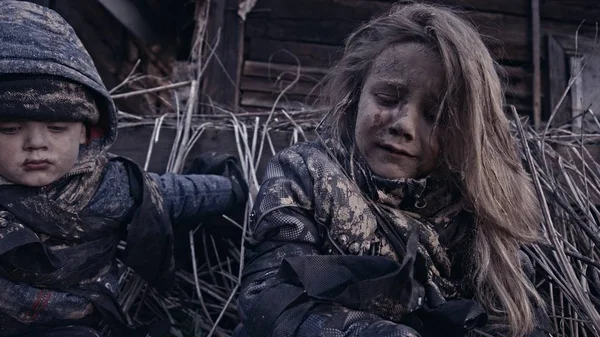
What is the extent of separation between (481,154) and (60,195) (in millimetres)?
1266

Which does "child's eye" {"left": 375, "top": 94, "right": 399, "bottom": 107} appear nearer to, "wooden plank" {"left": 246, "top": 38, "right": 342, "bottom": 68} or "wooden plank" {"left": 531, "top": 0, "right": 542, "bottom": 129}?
"wooden plank" {"left": 246, "top": 38, "right": 342, "bottom": 68}

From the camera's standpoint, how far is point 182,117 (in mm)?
2947

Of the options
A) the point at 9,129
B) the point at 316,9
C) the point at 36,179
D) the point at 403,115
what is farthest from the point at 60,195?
the point at 316,9

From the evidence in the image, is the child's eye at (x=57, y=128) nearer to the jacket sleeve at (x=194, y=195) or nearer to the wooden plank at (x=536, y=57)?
the jacket sleeve at (x=194, y=195)

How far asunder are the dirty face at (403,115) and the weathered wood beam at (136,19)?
3.04 m

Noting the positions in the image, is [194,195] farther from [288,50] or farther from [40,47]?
[288,50]

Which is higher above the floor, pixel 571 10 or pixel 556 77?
pixel 571 10

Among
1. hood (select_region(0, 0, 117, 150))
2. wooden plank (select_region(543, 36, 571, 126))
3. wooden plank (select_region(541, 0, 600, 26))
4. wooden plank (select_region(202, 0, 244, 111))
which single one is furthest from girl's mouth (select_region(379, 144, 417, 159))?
wooden plank (select_region(541, 0, 600, 26))

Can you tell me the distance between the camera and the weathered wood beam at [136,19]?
4.49 meters

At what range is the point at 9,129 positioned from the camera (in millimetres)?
1847

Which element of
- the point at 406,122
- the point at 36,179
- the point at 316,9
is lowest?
the point at 36,179

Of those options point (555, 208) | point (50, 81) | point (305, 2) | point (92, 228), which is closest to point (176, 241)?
point (92, 228)

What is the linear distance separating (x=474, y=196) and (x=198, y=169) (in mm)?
1278

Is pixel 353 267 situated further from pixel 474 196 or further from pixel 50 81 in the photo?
pixel 50 81
